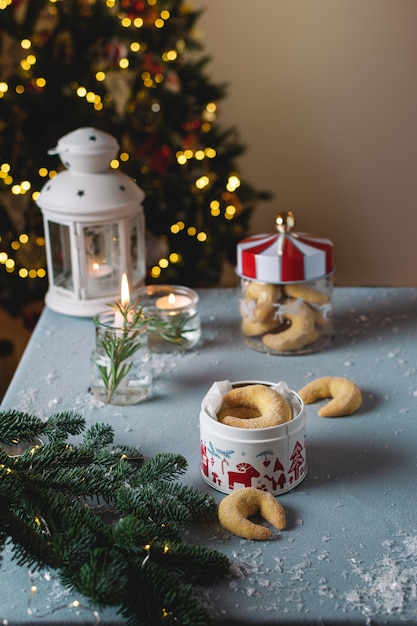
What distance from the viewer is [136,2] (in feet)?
7.77

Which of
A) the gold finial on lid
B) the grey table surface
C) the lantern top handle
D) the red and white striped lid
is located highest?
the lantern top handle

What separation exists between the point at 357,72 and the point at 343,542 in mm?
2712

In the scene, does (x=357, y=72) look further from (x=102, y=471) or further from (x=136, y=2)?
(x=102, y=471)

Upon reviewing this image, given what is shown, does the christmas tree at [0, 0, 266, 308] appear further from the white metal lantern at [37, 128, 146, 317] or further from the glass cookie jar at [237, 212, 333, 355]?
the glass cookie jar at [237, 212, 333, 355]

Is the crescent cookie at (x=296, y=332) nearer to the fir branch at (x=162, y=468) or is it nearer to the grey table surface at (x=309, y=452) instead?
the grey table surface at (x=309, y=452)

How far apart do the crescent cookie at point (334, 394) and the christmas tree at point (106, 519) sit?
259mm

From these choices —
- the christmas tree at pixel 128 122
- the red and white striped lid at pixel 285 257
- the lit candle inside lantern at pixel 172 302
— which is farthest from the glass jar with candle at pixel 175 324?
the christmas tree at pixel 128 122

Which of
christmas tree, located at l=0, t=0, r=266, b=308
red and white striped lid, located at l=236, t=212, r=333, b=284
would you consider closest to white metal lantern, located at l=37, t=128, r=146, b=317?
red and white striped lid, located at l=236, t=212, r=333, b=284

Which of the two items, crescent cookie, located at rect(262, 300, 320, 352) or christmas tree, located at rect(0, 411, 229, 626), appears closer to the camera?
christmas tree, located at rect(0, 411, 229, 626)

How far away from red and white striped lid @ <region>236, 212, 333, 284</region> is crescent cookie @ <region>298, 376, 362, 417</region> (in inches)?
8.1

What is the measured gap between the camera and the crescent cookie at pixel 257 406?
980mm

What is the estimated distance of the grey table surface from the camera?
2.61 feet

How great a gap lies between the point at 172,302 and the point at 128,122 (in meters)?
1.10

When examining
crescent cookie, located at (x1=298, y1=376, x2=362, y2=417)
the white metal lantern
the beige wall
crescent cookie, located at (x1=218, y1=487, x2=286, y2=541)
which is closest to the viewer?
crescent cookie, located at (x1=218, y1=487, x2=286, y2=541)
